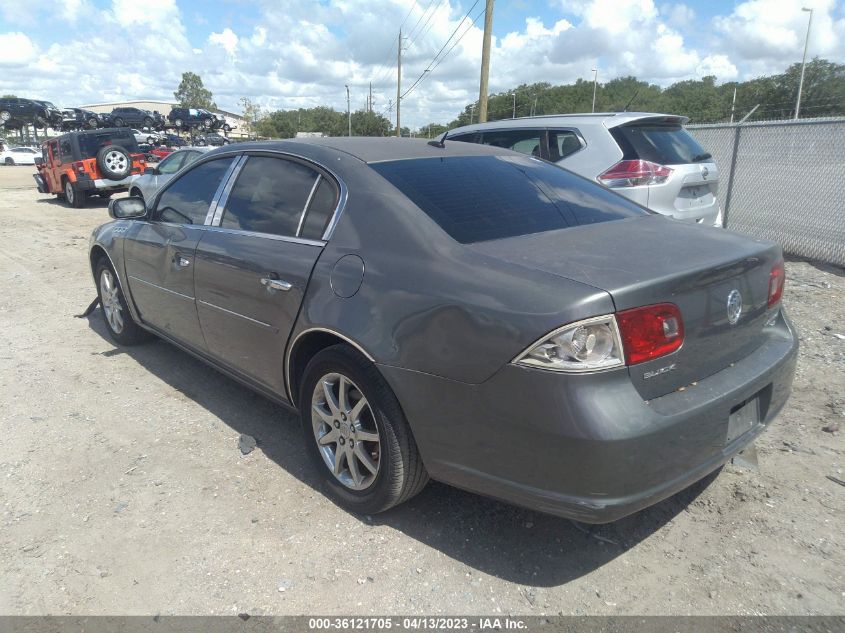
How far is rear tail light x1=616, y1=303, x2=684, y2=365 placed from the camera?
221 cm

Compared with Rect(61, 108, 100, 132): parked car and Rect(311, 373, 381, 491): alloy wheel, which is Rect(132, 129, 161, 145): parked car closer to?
Rect(61, 108, 100, 132): parked car

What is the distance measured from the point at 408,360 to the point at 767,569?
5.45 feet

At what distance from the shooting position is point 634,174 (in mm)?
5996

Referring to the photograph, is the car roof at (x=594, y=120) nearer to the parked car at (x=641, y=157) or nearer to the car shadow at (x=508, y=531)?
the parked car at (x=641, y=157)

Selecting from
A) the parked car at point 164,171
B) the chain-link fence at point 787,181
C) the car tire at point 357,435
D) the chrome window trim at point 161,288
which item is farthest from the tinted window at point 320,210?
the parked car at point 164,171

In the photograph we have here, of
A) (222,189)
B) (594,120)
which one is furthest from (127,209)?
(594,120)

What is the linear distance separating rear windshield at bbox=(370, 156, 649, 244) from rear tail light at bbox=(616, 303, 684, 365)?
29.3 inches

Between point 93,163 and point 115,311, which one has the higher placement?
point 93,163

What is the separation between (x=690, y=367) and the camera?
7.93 ft

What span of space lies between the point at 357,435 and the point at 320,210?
1109mm

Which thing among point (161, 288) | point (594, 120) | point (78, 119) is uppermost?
point (78, 119)

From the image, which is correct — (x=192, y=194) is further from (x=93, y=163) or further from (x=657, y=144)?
(x=93, y=163)

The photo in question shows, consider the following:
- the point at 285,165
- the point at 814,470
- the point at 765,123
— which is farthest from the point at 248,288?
the point at 765,123

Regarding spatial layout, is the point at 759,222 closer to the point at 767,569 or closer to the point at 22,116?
the point at 767,569
